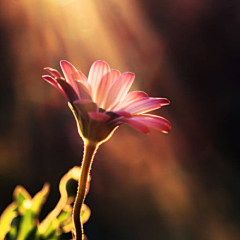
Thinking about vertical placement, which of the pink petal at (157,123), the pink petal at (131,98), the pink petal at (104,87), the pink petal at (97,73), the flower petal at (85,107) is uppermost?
the pink petal at (97,73)

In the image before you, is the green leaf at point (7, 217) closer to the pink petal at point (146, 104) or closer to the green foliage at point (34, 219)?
the green foliage at point (34, 219)

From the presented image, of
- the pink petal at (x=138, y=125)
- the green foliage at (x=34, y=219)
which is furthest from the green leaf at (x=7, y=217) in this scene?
the pink petal at (x=138, y=125)

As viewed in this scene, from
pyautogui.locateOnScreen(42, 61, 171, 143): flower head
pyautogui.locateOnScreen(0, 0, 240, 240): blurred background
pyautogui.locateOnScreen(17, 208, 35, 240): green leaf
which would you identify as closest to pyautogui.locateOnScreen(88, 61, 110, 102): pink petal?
pyautogui.locateOnScreen(42, 61, 171, 143): flower head

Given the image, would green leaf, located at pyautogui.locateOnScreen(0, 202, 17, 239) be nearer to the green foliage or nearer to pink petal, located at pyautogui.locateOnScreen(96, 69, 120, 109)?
the green foliage

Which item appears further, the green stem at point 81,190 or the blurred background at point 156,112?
the blurred background at point 156,112

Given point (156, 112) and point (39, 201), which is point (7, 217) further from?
point (156, 112)

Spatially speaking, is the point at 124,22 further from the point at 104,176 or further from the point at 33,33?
the point at 104,176

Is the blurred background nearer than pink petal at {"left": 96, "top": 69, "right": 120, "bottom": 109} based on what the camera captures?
No

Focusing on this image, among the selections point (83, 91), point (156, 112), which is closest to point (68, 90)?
point (83, 91)
